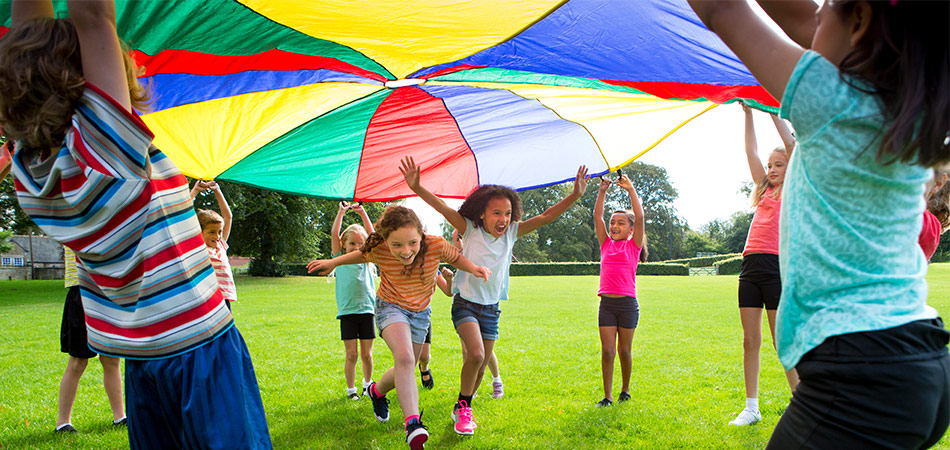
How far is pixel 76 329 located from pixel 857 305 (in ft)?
14.8

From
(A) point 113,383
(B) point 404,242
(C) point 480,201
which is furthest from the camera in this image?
(C) point 480,201

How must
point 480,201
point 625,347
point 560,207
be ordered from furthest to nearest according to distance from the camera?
point 625,347 → point 560,207 → point 480,201

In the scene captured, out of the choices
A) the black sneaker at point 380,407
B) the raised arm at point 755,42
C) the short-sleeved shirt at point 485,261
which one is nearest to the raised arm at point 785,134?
the short-sleeved shirt at point 485,261

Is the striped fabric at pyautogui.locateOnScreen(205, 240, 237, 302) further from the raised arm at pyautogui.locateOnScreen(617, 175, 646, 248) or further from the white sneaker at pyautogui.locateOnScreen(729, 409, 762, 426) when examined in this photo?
the white sneaker at pyautogui.locateOnScreen(729, 409, 762, 426)

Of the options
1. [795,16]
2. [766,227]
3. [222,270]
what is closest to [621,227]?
[766,227]

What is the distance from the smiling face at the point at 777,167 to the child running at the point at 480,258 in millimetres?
1272

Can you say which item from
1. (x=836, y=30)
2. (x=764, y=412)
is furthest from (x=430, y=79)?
(x=764, y=412)

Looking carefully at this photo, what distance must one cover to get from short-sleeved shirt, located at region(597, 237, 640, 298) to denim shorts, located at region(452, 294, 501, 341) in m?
0.98

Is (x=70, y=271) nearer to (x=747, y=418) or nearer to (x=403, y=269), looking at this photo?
(x=403, y=269)

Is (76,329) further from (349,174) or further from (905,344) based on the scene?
(905,344)

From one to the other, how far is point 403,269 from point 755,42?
302 centimetres

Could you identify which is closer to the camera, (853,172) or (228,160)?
(853,172)

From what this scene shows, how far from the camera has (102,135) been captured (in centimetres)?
152

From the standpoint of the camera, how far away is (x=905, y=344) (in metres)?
1.18
